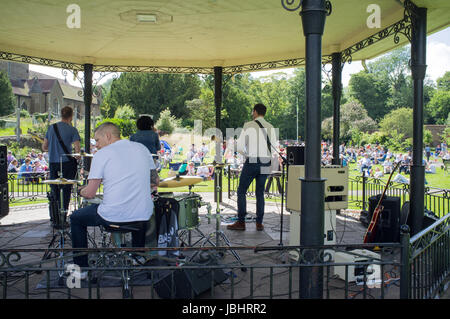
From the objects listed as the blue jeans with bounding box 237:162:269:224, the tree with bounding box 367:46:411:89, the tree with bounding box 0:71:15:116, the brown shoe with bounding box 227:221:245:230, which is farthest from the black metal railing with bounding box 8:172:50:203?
the tree with bounding box 367:46:411:89

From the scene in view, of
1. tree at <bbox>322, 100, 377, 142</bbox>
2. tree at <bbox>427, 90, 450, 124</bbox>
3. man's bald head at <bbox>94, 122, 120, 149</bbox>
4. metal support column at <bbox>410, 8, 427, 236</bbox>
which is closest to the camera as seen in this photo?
man's bald head at <bbox>94, 122, 120, 149</bbox>

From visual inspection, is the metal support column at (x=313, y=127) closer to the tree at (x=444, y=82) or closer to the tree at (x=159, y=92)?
the tree at (x=159, y=92)

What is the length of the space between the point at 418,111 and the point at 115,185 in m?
4.43

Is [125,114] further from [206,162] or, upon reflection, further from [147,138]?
[147,138]

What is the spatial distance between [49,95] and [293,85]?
1691 inches

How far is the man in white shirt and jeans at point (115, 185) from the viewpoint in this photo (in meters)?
3.75

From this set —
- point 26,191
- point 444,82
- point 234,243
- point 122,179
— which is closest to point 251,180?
point 234,243

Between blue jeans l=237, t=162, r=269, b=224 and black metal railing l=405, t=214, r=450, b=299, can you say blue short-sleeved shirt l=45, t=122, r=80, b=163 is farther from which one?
black metal railing l=405, t=214, r=450, b=299

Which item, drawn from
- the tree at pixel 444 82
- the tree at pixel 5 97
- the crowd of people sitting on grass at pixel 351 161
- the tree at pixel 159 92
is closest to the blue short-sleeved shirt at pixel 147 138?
the crowd of people sitting on grass at pixel 351 161

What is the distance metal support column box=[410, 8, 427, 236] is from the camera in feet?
18.3

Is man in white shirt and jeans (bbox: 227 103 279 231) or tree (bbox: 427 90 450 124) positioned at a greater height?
tree (bbox: 427 90 450 124)

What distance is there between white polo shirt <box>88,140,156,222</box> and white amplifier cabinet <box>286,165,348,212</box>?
197 centimetres
